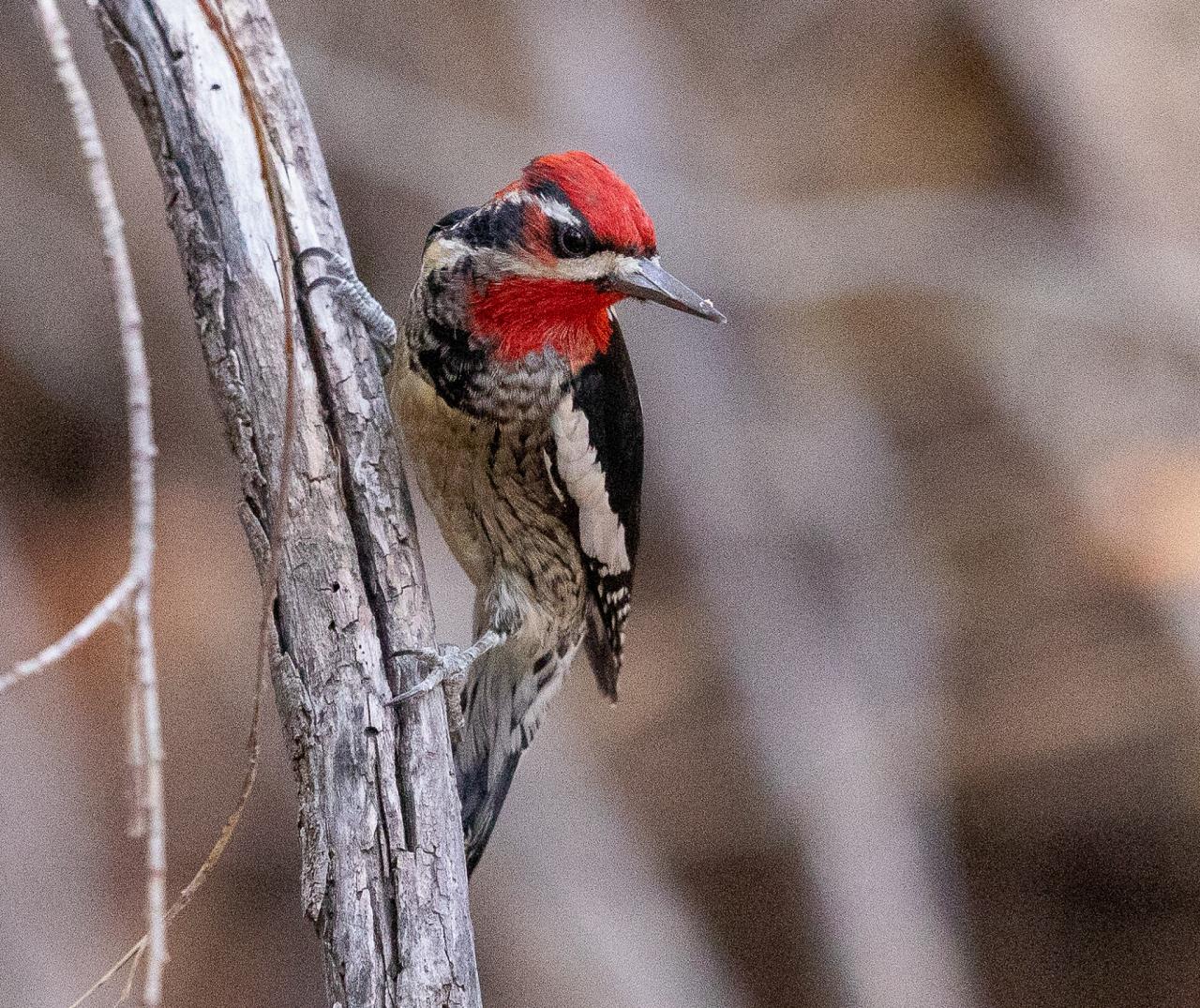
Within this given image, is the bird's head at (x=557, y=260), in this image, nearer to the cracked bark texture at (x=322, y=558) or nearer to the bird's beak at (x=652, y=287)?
the bird's beak at (x=652, y=287)

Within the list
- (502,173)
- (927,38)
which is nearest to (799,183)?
(927,38)

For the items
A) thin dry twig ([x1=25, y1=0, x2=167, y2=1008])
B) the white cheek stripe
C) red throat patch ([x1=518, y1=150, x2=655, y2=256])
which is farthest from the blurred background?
thin dry twig ([x1=25, y1=0, x2=167, y2=1008])

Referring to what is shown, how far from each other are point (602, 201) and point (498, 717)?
3.40ft

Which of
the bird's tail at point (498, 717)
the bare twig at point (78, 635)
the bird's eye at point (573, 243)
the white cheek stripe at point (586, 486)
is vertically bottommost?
the bird's tail at point (498, 717)

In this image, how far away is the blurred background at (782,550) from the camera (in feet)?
12.0

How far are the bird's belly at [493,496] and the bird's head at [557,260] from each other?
0.14 metres

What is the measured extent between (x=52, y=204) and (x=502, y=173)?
1.27m

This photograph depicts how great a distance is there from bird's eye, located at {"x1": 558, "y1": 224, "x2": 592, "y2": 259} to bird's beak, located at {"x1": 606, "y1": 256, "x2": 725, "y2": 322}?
6cm

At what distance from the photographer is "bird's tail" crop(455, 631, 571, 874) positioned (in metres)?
2.40

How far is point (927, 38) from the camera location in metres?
4.38

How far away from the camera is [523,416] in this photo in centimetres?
211

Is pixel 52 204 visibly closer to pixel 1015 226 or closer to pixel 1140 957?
pixel 1015 226

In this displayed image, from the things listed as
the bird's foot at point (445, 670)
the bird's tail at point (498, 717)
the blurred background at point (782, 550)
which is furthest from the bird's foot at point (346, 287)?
the blurred background at point (782, 550)

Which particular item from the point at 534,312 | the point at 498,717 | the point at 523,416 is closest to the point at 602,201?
the point at 534,312
